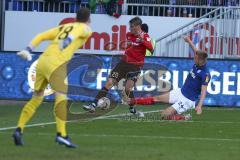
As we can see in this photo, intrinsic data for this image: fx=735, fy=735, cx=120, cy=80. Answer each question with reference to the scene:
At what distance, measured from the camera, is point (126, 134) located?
13281mm

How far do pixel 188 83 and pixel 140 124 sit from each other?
1553 millimetres

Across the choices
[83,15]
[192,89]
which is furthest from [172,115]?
[83,15]

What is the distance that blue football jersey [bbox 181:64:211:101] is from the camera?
1577 cm

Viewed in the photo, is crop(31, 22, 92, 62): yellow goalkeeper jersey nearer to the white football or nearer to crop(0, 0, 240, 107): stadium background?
the white football

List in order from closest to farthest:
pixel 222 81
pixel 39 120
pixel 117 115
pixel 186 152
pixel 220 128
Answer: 1. pixel 186 152
2. pixel 220 128
3. pixel 39 120
4. pixel 117 115
5. pixel 222 81

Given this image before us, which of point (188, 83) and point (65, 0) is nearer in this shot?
point (188, 83)

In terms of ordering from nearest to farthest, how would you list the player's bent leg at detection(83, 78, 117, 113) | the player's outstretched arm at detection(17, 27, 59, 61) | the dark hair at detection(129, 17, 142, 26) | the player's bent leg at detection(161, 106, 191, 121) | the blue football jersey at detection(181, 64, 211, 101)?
the player's outstretched arm at detection(17, 27, 59, 61) < the blue football jersey at detection(181, 64, 211, 101) < the player's bent leg at detection(161, 106, 191, 121) < the dark hair at detection(129, 17, 142, 26) < the player's bent leg at detection(83, 78, 117, 113)

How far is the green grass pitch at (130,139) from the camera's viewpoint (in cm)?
1035

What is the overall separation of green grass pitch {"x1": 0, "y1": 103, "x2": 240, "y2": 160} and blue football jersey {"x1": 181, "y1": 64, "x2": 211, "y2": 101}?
62 cm

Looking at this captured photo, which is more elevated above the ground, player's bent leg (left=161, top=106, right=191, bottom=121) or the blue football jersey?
the blue football jersey

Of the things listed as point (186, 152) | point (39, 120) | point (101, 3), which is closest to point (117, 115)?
point (39, 120)

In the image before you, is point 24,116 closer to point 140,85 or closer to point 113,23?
point 140,85

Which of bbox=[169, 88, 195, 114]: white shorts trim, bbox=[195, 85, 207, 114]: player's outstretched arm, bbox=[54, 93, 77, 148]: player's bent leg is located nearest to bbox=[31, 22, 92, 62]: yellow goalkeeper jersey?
bbox=[54, 93, 77, 148]: player's bent leg

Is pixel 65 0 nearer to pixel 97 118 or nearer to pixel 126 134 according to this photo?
pixel 97 118
